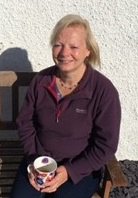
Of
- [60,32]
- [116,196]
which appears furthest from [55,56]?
[116,196]

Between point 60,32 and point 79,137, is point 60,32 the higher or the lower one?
the higher one

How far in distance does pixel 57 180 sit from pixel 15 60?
46.6 inches

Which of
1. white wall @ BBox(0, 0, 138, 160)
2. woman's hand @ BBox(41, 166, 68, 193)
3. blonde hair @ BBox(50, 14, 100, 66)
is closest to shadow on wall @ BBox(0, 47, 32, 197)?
white wall @ BBox(0, 0, 138, 160)

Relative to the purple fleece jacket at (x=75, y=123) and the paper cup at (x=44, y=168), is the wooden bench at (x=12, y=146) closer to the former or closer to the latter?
the purple fleece jacket at (x=75, y=123)

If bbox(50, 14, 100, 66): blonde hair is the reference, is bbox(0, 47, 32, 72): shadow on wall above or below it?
below

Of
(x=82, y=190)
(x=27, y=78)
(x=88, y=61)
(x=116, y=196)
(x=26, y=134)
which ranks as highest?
(x=88, y=61)

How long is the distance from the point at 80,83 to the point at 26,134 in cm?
51

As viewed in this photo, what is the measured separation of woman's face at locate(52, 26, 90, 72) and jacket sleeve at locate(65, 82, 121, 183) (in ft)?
0.88

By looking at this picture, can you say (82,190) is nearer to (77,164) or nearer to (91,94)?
(77,164)

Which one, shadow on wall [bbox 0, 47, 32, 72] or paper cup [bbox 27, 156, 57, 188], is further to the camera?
shadow on wall [bbox 0, 47, 32, 72]

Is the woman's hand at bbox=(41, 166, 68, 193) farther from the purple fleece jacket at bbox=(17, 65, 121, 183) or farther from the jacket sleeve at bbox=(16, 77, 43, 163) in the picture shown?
the jacket sleeve at bbox=(16, 77, 43, 163)

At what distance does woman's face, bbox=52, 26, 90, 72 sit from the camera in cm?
282

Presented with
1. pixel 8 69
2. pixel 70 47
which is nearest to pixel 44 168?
pixel 70 47

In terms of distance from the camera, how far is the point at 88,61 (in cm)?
304
